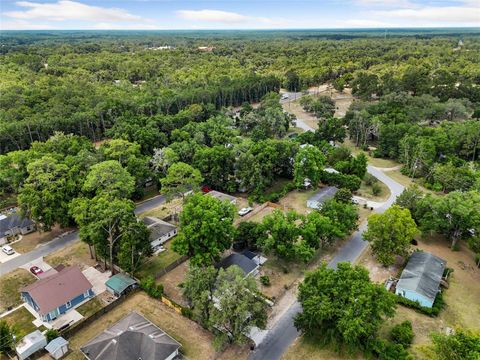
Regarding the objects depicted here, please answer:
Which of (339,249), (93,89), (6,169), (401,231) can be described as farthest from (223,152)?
(93,89)

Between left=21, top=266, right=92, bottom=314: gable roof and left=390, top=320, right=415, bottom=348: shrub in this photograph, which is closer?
left=390, top=320, right=415, bottom=348: shrub

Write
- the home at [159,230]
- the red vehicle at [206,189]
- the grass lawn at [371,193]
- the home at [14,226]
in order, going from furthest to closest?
the red vehicle at [206,189], the grass lawn at [371,193], the home at [14,226], the home at [159,230]

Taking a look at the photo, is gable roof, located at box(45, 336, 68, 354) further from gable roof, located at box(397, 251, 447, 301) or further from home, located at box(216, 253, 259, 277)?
gable roof, located at box(397, 251, 447, 301)

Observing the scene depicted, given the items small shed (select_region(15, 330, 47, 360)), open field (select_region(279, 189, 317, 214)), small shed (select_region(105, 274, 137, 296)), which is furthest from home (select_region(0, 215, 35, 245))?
open field (select_region(279, 189, 317, 214))

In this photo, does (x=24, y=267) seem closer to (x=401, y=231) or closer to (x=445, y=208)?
(x=401, y=231)

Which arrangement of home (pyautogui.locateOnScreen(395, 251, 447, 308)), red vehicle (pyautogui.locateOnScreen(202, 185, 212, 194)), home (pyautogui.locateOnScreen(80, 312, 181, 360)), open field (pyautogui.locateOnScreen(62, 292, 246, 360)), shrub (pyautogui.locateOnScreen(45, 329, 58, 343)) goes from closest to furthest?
Answer: 1. home (pyautogui.locateOnScreen(80, 312, 181, 360))
2. open field (pyautogui.locateOnScreen(62, 292, 246, 360))
3. shrub (pyautogui.locateOnScreen(45, 329, 58, 343))
4. home (pyautogui.locateOnScreen(395, 251, 447, 308))
5. red vehicle (pyautogui.locateOnScreen(202, 185, 212, 194))

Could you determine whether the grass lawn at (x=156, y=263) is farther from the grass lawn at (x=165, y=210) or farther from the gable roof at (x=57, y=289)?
the grass lawn at (x=165, y=210)

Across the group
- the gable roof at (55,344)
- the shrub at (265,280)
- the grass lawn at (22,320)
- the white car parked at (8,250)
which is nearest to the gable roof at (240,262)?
the shrub at (265,280)
